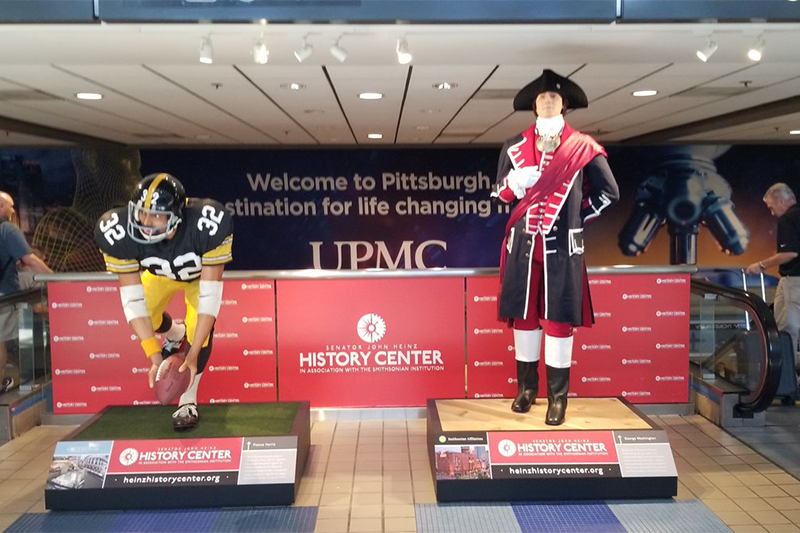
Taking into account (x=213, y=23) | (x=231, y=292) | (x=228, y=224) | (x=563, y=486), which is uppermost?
(x=213, y=23)

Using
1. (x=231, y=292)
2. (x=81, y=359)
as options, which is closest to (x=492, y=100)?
(x=231, y=292)

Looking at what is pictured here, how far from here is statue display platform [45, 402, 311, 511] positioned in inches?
138

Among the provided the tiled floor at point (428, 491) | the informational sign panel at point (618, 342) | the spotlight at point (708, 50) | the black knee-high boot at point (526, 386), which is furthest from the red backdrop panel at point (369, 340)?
the spotlight at point (708, 50)

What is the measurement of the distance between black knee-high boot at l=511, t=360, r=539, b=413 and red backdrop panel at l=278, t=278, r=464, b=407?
1.11 metres

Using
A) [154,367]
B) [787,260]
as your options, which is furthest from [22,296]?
[787,260]

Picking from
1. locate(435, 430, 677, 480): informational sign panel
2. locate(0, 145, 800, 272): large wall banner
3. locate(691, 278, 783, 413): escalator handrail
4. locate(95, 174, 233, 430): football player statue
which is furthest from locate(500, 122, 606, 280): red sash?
locate(0, 145, 800, 272): large wall banner

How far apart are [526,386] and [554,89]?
5.95 feet

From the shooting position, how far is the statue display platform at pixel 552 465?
3.56 m

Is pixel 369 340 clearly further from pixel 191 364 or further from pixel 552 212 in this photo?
pixel 552 212

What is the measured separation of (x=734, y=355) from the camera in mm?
5086

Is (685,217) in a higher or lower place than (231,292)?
higher

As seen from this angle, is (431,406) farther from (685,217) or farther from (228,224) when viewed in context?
(685,217)

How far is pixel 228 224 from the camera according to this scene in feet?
11.8

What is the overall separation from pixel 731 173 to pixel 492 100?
5968 millimetres
